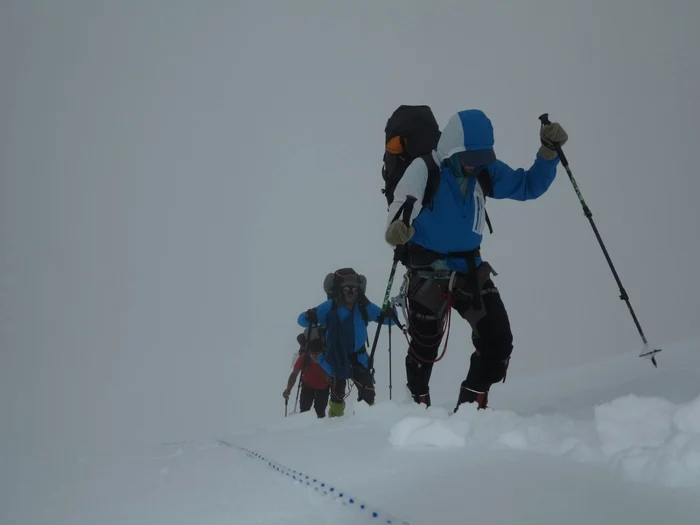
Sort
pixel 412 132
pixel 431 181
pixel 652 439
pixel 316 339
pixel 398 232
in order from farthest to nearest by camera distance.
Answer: pixel 316 339, pixel 412 132, pixel 431 181, pixel 398 232, pixel 652 439

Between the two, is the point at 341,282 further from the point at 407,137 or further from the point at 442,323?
the point at 442,323

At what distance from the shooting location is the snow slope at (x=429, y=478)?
1960mm

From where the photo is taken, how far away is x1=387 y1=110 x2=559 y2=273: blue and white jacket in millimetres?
4508

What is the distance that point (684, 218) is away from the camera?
113m

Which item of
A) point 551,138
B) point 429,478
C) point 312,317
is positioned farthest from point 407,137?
point 312,317

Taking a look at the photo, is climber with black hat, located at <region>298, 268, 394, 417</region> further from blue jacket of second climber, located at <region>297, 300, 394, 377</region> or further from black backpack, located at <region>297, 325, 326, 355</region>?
black backpack, located at <region>297, 325, 326, 355</region>

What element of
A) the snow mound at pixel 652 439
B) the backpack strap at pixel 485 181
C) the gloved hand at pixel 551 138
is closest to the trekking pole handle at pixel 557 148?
the gloved hand at pixel 551 138

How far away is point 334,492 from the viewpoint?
244 centimetres

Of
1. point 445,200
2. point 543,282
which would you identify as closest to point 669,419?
point 445,200

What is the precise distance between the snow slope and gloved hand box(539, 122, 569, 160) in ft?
6.64

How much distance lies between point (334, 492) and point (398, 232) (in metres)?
2.33

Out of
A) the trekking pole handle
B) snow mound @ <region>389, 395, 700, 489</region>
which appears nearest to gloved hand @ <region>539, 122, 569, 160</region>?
the trekking pole handle

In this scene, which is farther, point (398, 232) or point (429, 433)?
point (398, 232)

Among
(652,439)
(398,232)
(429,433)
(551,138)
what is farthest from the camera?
(551,138)
